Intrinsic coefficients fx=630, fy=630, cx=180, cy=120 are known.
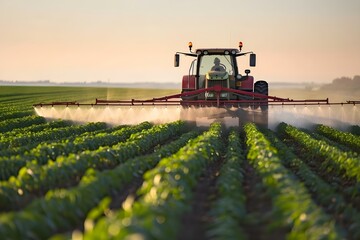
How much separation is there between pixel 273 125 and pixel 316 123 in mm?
2118

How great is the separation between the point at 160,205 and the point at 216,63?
1481 cm

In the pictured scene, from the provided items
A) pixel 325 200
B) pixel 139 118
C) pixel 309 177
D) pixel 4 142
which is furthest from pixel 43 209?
pixel 139 118

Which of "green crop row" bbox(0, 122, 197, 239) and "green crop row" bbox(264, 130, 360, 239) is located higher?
"green crop row" bbox(0, 122, 197, 239)

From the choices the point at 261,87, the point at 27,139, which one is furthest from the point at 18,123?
the point at 261,87

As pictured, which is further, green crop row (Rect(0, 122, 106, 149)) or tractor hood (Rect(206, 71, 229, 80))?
tractor hood (Rect(206, 71, 229, 80))

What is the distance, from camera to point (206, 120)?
20.1 meters

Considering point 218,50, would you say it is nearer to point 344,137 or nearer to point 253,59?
point 253,59

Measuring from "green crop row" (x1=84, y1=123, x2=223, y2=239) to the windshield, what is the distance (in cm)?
1008

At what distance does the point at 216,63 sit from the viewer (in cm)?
2058

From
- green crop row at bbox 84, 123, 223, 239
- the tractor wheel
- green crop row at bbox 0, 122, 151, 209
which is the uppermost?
the tractor wheel

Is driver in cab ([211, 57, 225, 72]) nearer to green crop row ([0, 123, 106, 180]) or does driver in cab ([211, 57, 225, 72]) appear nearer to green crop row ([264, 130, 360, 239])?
green crop row ([0, 123, 106, 180])

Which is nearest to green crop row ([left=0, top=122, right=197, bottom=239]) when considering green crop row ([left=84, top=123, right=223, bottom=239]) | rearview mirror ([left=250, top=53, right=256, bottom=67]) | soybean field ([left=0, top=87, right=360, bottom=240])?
soybean field ([left=0, top=87, right=360, bottom=240])

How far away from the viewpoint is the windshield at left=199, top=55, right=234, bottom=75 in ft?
67.4

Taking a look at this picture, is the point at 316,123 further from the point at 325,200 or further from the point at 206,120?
the point at 325,200
